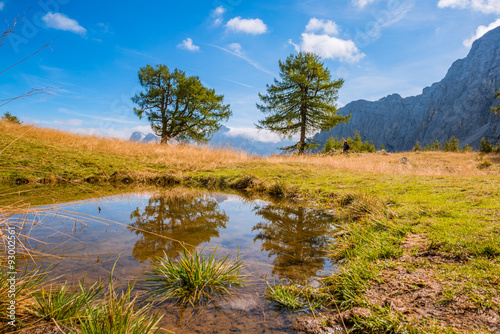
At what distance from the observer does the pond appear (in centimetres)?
195

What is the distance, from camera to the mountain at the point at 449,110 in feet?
386

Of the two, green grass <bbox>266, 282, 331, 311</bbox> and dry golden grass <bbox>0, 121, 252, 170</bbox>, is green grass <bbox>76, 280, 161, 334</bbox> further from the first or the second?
dry golden grass <bbox>0, 121, 252, 170</bbox>

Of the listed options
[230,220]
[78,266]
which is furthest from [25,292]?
[230,220]

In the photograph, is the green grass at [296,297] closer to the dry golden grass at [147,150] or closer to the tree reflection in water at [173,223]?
the tree reflection in water at [173,223]

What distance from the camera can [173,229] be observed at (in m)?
4.00

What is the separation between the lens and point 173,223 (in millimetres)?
4340

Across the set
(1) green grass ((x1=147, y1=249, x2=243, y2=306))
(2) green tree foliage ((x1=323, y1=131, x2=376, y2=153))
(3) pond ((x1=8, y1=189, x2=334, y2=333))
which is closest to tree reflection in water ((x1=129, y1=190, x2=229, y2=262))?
(3) pond ((x1=8, y1=189, x2=334, y2=333))

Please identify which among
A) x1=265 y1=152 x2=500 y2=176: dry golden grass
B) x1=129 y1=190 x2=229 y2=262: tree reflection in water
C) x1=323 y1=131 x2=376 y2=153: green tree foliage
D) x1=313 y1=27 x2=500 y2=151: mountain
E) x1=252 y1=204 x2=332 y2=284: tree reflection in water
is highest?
x1=313 y1=27 x2=500 y2=151: mountain

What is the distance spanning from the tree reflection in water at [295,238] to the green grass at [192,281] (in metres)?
0.64

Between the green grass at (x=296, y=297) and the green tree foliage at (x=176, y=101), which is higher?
the green tree foliage at (x=176, y=101)

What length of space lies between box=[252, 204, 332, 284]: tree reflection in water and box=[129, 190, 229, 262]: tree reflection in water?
0.92m

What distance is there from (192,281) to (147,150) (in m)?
13.4

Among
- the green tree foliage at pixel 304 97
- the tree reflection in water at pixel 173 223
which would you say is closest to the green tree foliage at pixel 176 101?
the green tree foliage at pixel 304 97

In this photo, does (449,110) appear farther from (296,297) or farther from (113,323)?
(113,323)
